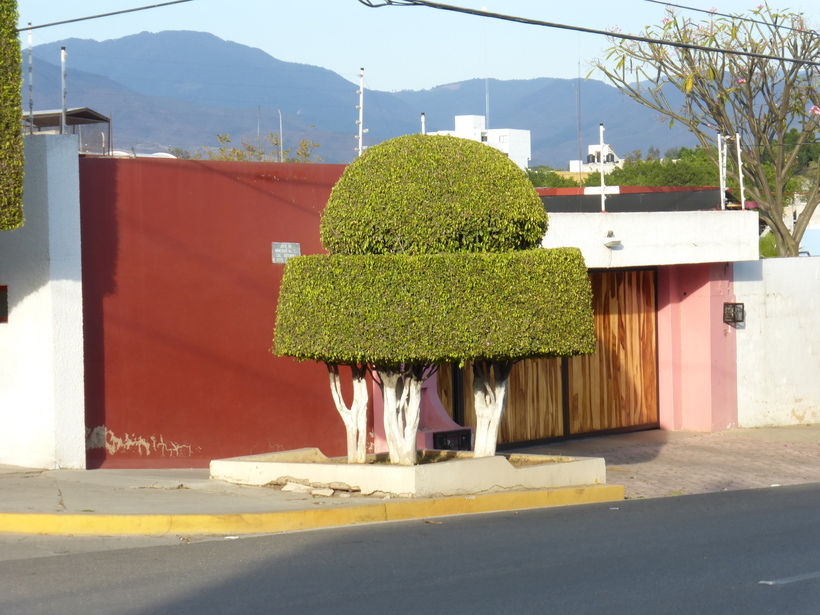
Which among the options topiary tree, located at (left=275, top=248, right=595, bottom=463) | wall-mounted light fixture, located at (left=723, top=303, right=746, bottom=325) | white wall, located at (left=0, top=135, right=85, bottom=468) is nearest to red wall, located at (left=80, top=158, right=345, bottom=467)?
white wall, located at (left=0, top=135, right=85, bottom=468)

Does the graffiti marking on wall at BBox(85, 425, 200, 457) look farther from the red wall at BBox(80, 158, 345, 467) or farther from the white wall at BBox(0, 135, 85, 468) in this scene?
the white wall at BBox(0, 135, 85, 468)

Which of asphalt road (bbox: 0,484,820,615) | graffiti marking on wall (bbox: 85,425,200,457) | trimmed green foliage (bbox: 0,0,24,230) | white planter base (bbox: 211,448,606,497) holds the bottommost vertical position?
asphalt road (bbox: 0,484,820,615)

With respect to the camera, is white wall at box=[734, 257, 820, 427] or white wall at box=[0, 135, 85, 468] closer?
white wall at box=[0, 135, 85, 468]

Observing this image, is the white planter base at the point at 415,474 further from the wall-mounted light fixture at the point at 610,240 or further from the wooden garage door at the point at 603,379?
the wall-mounted light fixture at the point at 610,240

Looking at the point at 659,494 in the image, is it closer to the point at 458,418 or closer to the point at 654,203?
the point at 458,418

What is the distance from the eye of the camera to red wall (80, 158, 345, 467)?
1177cm

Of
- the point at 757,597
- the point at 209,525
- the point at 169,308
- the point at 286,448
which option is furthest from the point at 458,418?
the point at 757,597

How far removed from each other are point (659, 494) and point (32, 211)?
289 inches

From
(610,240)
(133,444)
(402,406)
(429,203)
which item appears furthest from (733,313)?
(133,444)

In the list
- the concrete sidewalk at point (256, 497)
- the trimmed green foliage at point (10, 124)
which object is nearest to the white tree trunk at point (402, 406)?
the concrete sidewalk at point (256, 497)

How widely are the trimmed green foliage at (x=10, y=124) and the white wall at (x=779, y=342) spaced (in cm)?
1154

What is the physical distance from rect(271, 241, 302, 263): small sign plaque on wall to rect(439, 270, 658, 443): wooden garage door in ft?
11.0

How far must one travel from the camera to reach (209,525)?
8.74 meters

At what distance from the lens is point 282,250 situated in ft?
42.1
